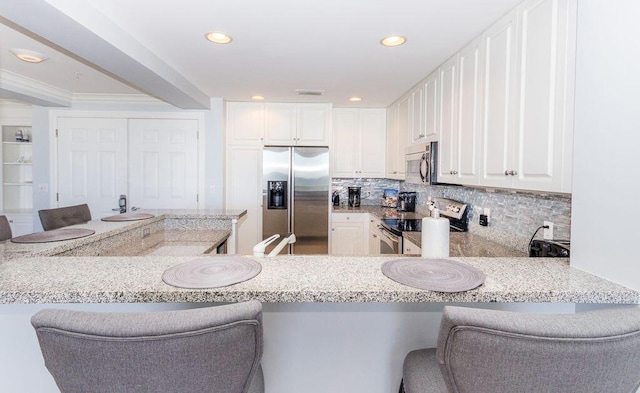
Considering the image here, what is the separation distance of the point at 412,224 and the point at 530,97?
163 cm

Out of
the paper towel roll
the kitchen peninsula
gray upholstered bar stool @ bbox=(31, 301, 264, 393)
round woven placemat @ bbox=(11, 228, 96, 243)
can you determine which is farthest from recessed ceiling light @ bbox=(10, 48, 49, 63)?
the paper towel roll

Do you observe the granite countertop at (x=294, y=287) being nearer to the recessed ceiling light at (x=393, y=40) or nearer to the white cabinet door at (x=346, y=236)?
the recessed ceiling light at (x=393, y=40)

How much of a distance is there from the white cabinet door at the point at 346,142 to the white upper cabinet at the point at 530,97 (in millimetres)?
2476

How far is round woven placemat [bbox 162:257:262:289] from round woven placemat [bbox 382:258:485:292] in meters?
0.47

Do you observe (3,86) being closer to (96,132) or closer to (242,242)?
(96,132)

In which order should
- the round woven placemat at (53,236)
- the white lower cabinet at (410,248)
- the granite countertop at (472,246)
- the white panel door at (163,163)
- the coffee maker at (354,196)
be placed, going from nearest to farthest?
1. the round woven placemat at (53,236)
2. the granite countertop at (472,246)
3. the white lower cabinet at (410,248)
4. the white panel door at (163,163)
5. the coffee maker at (354,196)

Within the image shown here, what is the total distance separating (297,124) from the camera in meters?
4.11

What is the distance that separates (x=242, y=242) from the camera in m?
4.11

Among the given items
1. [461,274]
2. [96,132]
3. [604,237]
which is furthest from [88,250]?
[96,132]

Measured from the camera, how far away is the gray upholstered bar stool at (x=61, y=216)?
214 centimetres

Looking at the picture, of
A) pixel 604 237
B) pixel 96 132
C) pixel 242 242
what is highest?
→ pixel 96 132

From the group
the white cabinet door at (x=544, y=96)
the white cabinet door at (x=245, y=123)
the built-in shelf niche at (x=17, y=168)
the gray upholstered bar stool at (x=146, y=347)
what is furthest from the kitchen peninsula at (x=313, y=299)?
the built-in shelf niche at (x=17, y=168)

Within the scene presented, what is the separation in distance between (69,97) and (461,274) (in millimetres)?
4661

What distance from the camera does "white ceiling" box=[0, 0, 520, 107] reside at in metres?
1.72
